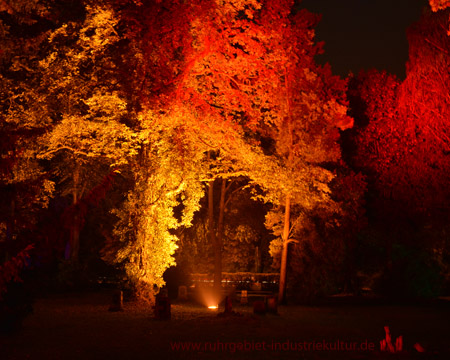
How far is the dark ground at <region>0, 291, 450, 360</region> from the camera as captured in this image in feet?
39.5

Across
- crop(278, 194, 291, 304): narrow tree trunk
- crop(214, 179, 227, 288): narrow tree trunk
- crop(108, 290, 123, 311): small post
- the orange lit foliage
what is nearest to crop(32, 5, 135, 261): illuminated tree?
the orange lit foliage

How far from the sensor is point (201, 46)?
24.1 meters

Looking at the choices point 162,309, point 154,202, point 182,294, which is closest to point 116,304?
point 162,309

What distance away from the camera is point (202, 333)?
15.5m

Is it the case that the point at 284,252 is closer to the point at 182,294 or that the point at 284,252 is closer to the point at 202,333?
the point at 182,294

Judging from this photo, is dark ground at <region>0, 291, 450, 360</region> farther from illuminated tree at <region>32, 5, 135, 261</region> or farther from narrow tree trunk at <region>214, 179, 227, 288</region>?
narrow tree trunk at <region>214, 179, 227, 288</region>

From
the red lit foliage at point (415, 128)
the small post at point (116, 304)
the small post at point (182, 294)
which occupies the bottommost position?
the small post at point (182, 294)

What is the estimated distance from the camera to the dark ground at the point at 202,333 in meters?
12.0

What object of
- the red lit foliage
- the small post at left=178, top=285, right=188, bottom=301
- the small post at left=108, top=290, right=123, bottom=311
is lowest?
the small post at left=178, top=285, right=188, bottom=301

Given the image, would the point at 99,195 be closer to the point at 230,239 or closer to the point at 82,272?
the point at 82,272

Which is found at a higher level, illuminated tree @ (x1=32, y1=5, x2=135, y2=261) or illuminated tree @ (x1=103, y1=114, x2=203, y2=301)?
illuminated tree @ (x1=32, y1=5, x2=135, y2=261)

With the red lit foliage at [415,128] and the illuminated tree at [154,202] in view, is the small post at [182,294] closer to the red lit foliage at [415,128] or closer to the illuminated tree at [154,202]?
the illuminated tree at [154,202]

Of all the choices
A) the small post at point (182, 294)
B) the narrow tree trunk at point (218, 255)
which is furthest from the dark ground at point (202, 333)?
the narrow tree trunk at point (218, 255)

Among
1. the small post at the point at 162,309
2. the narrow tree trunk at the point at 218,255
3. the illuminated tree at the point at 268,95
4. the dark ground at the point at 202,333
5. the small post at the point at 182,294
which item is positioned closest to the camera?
the dark ground at the point at 202,333
